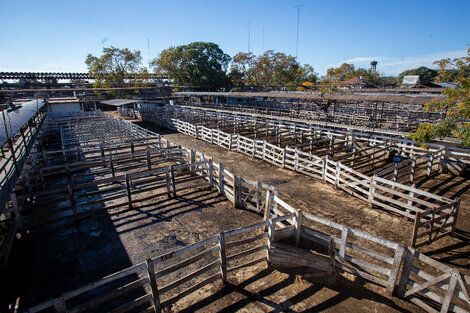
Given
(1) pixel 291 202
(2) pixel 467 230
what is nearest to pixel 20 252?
(1) pixel 291 202

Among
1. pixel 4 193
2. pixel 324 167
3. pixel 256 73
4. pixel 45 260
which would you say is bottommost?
pixel 45 260

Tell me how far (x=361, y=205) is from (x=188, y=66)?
63143 millimetres

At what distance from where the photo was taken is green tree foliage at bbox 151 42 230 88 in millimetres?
63406

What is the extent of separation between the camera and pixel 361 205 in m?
10.1

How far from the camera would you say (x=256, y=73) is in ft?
245

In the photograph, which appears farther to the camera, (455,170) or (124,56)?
(124,56)

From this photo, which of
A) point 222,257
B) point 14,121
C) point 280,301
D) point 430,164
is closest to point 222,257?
point 222,257

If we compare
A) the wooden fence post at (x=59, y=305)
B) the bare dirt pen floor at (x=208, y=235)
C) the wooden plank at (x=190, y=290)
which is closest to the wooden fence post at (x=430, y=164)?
the bare dirt pen floor at (x=208, y=235)

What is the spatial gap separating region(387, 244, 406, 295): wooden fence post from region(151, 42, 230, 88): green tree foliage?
6404 centimetres

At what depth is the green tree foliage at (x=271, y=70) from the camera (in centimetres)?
6938

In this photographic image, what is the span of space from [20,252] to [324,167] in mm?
12058

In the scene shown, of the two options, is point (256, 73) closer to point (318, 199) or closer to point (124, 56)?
point (124, 56)

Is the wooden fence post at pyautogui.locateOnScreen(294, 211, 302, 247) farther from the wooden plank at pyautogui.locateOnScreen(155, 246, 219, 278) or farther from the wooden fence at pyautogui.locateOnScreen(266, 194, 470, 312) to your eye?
the wooden plank at pyautogui.locateOnScreen(155, 246, 219, 278)

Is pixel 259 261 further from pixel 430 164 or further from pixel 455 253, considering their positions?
pixel 430 164
